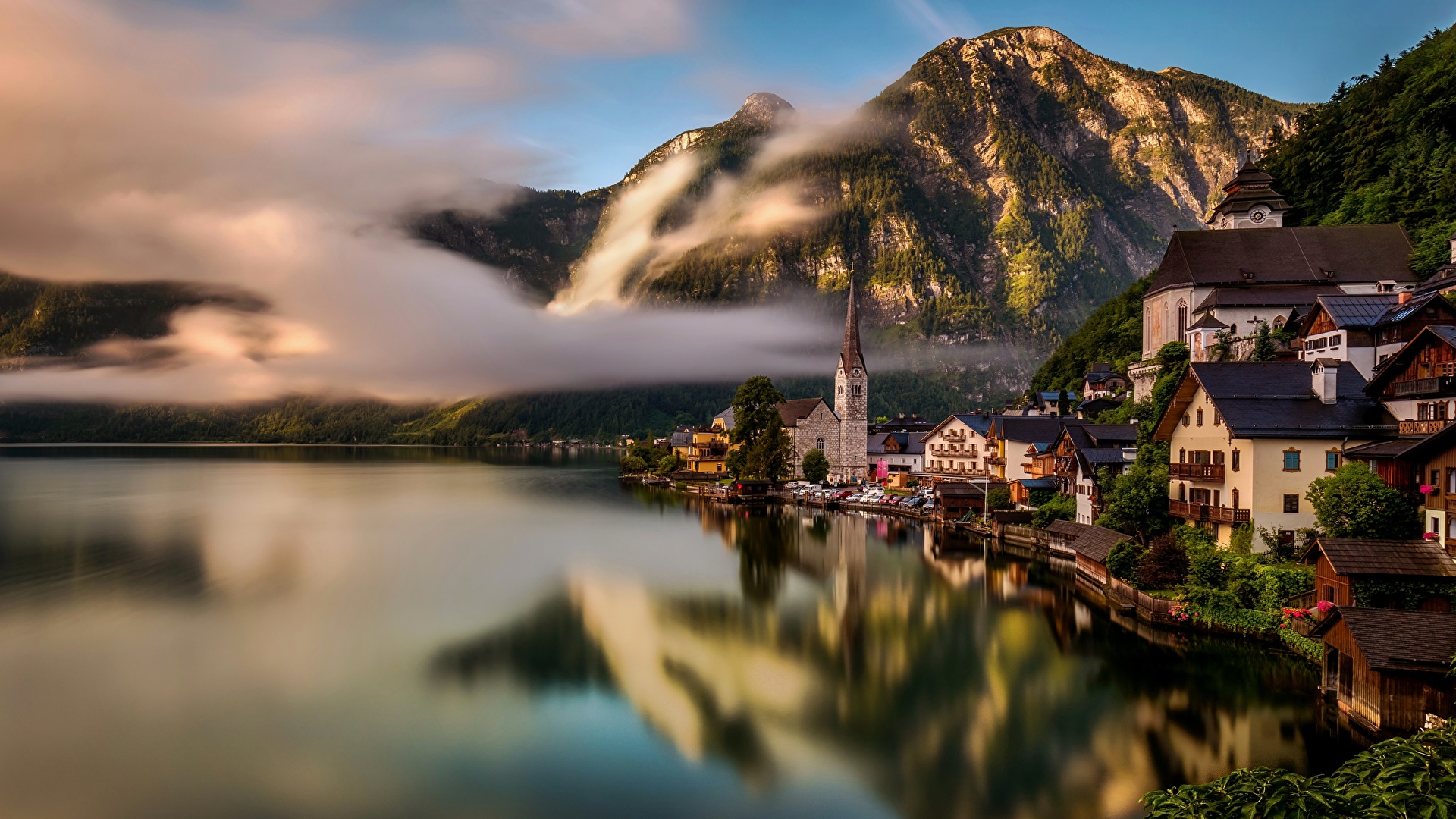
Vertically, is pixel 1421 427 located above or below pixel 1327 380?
below

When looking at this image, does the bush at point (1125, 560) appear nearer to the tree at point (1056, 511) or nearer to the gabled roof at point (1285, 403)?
the gabled roof at point (1285, 403)

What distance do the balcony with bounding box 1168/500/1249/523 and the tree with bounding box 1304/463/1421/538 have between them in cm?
293

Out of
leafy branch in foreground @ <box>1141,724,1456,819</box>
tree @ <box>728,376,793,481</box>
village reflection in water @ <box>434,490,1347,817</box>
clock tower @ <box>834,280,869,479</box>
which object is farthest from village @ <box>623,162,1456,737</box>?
clock tower @ <box>834,280,869,479</box>

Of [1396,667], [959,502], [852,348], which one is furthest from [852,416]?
[1396,667]

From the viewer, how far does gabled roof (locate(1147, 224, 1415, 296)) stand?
45.4 meters

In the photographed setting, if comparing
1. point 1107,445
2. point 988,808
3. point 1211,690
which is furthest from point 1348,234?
point 988,808

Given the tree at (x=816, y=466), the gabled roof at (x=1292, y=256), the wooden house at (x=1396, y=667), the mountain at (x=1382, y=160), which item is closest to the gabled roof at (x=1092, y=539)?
the wooden house at (x=1396, y=667)

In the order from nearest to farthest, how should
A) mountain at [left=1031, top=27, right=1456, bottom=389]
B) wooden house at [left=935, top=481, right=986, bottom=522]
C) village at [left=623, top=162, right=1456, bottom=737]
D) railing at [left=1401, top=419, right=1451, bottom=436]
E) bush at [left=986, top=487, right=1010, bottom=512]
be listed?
1. village at [left=623, top=162, right=1456, bottom=737]
2. railing at [left=1401, top=419, right=1451, bottom=436]
3. mountain at [left=1031, top=27, right=1456, bottom=389]
4. bush at [left=986, top=487, right=1010, bottom=512]
5. wooden house at [left=935, top=481, right=986, bottom=522]

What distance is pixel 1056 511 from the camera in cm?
4647

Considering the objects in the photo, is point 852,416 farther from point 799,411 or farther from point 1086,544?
point 1086,544

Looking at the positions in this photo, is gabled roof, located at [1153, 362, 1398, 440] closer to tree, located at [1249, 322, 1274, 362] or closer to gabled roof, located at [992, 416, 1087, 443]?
tree, located at [1249, 322, 1274, 362]

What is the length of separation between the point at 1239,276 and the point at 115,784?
57.2 meters

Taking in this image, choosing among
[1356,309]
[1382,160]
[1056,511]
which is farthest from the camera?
[1382,160]

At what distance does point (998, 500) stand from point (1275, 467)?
27.3m
